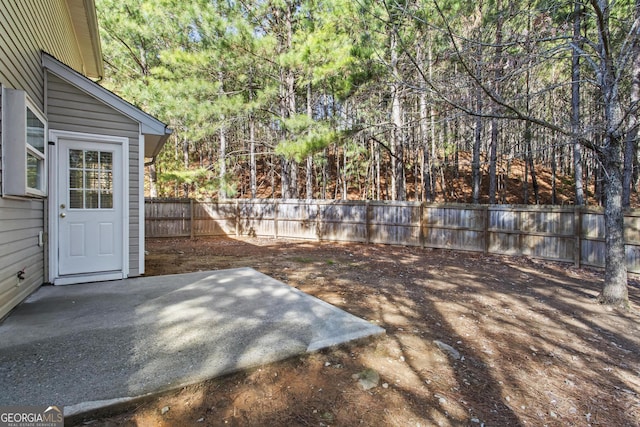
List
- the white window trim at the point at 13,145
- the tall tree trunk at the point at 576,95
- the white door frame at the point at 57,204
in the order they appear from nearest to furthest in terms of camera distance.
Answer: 1. the white window trim at the point at 13,145
2. the white door frame at the point at 57,204
3. the tall tree trunk at the point at 576,95

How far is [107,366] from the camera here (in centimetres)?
213

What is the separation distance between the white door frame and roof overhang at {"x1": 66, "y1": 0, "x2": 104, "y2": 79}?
3.18 m

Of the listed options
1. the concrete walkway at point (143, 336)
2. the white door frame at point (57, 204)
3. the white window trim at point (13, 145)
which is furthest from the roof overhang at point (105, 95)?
the concrete walkway at point (143, 336)

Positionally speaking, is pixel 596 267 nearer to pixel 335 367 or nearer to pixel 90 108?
pixel 335 367

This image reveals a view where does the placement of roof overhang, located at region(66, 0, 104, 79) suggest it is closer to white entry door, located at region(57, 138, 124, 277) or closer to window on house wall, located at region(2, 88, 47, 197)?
white entry door, located at region(57, 138, 124, 277)

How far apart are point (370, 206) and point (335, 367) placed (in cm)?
841

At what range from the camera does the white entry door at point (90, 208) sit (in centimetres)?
425

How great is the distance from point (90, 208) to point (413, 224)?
8065 mm

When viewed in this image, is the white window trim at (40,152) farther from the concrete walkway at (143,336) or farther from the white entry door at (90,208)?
the concrete walkway at (143,336)

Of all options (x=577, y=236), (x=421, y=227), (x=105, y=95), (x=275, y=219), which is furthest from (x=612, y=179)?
(x=275, y=219)

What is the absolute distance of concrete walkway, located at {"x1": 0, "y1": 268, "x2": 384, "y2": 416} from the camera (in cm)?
193

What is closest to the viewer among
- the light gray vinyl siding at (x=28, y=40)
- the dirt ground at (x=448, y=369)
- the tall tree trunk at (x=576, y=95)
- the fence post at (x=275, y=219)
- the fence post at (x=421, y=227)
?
the dirt ground at (x=448, y=369)

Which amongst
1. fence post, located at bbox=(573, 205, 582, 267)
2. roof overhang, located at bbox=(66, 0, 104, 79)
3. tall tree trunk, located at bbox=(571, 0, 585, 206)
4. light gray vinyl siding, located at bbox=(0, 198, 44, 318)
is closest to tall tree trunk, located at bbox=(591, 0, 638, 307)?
tall tree trunk, located at bbox=(571, 0, 585, 206)

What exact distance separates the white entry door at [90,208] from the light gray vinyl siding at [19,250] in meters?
0.28
